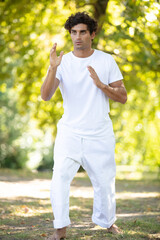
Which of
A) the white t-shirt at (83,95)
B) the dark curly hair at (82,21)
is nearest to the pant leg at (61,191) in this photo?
the white t-shirt at (83,95)

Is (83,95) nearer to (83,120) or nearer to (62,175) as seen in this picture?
(83,120)

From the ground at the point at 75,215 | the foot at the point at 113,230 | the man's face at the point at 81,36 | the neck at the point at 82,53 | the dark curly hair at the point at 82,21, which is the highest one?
the dark curly hair at the point at 82,21


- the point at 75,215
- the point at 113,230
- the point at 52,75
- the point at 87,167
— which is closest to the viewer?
the point at 52,75

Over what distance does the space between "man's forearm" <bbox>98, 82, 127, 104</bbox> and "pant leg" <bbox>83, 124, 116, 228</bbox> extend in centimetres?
38

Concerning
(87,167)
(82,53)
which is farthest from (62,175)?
(82,53)

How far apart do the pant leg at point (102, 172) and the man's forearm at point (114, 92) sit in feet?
1.24

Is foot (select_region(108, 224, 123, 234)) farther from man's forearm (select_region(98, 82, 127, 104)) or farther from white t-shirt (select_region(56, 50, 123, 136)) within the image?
man's forearm (select_region(98, 82, 127, 104))

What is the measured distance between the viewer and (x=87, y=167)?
414cm

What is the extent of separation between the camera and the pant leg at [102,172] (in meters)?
4.08

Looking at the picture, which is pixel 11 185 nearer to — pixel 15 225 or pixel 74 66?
pixel 15 225

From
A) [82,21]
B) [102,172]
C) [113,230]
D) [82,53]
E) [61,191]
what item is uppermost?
[82,21]

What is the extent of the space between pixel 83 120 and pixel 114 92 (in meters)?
0.41

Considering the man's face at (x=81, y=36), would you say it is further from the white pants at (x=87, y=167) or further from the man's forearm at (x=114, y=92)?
the white pants at (x=87, y=167)

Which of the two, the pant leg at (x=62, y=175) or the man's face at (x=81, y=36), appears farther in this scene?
the man's face at (x=81, y=36)
